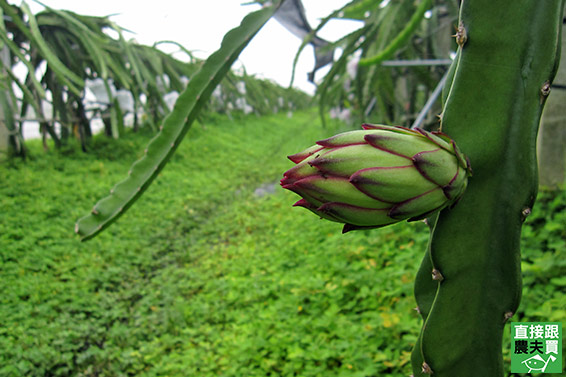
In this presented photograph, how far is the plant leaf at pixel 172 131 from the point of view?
2.72ft

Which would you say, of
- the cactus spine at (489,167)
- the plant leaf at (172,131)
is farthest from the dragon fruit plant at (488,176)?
the plant leaf at (172,131)

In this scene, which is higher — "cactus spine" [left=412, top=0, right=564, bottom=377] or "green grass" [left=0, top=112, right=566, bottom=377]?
"cactus spine" [left=412, top=0, right=564, bottom=377]

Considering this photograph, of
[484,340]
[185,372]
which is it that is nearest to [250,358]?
[185,372]

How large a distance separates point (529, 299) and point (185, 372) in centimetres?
98

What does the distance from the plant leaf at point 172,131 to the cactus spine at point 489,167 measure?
0.52 m

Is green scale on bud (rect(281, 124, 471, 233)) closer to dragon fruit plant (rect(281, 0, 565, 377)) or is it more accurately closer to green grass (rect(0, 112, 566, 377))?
dragon fruit plant (rect(281, 0, 565, 377))

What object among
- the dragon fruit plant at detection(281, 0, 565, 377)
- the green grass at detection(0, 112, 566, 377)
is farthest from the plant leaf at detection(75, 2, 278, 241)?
the green grass at detection(0, 112, 566, 377)

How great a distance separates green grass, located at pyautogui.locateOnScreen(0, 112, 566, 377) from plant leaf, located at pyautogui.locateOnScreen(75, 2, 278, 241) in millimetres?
628

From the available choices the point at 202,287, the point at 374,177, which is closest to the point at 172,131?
the point at 374,177

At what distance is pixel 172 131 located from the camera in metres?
0.85

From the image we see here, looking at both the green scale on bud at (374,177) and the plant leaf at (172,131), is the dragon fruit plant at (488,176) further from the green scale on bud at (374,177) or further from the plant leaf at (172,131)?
the plant leaf at (172,131)

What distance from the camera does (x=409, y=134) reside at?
0.36 meters

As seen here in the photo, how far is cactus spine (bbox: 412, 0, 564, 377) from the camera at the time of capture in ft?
1.36

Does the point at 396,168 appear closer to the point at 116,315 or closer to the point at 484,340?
the point at 484,340
